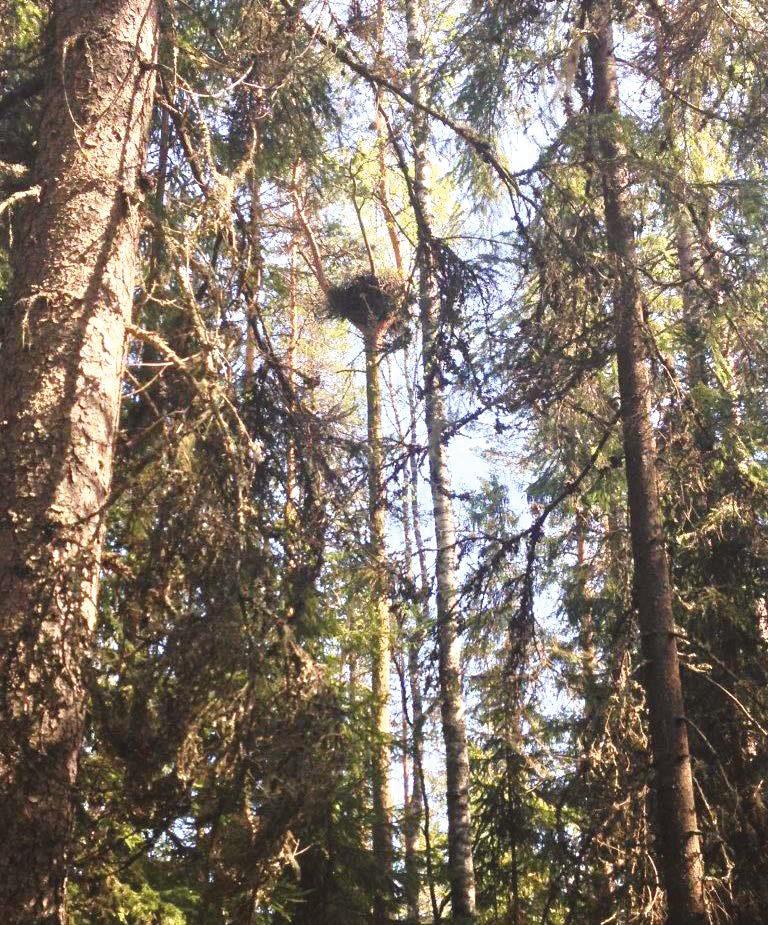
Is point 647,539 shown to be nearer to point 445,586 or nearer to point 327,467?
point 327,467

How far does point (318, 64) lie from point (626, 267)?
2.32 m

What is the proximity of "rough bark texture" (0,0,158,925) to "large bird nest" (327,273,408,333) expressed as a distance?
6.76m

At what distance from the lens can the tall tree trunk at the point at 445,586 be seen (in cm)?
665

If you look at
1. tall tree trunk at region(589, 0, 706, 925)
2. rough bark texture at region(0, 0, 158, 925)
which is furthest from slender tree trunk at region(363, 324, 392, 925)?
rough bark texture at region(0, 0, 158, 925)

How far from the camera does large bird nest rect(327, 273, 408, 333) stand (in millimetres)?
11484

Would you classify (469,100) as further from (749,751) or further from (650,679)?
(749,751)

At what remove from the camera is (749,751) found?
8.01 meters

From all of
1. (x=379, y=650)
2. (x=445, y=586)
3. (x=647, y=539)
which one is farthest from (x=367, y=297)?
(x=647, y=539)

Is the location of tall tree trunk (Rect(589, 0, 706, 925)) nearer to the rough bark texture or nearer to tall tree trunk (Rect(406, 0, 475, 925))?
tall tree trunk (Rect(406, 0, 475, 925))

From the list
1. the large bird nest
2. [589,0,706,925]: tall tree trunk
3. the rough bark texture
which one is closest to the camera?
the rough bark texture

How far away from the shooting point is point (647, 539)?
6.75m

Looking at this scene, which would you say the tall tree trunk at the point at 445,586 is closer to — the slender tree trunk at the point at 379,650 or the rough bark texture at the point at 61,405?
the slender tree trunk at the point at 379,650

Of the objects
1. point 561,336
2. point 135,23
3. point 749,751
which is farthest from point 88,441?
point 749,751

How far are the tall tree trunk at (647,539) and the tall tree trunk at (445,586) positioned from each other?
1256 millimetres
